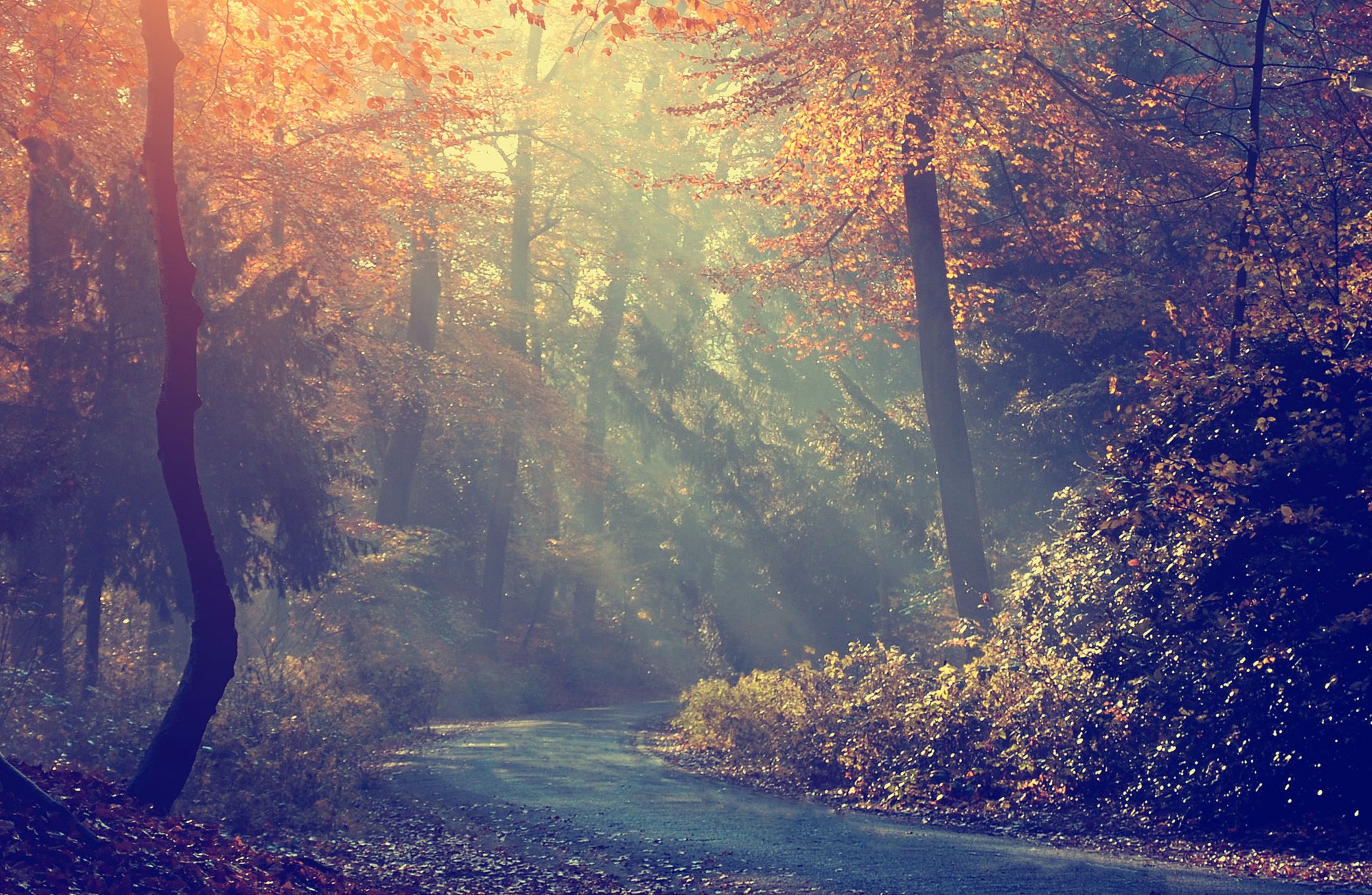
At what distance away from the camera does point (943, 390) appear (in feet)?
56.3

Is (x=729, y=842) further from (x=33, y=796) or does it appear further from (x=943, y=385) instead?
(x=943, y=385)

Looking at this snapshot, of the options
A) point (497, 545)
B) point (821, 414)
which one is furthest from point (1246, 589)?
point (497, 545)

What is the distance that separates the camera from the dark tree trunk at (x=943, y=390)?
17062mm

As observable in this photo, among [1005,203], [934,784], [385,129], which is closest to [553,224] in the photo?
[385,129]

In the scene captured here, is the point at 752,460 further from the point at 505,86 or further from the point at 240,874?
the point at 240,874

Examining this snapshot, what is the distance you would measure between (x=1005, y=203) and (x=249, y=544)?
1427 cm

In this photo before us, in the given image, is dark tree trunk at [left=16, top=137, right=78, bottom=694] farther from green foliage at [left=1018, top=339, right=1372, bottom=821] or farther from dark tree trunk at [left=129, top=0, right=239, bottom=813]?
green foliage at [left=1018, top=339, right=1372, bottom=821]

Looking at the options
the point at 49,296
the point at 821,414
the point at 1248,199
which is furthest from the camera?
the point at 821,414

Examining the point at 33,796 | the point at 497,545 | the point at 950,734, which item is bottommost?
the point at 950,734

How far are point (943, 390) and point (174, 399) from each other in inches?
447

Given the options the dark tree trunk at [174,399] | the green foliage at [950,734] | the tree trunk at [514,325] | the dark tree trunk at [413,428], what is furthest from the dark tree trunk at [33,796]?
the tree trunk at [514,325]

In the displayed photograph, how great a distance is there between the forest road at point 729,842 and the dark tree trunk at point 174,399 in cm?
287

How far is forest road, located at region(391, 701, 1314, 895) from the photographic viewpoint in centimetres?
801

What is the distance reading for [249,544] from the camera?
56.1 feet
